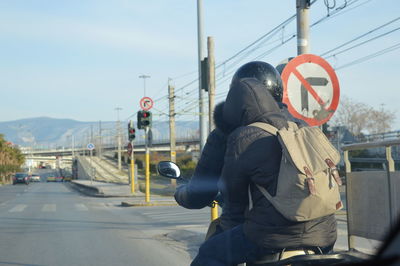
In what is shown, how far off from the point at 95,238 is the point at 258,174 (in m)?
8.55

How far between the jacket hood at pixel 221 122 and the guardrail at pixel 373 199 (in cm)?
125

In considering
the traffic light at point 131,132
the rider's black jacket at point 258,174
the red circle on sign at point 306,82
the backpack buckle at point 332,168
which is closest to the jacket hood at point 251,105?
the rider's black jacket at point 258,174

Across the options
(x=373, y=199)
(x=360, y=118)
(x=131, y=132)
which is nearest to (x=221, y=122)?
(x=373, y=199)

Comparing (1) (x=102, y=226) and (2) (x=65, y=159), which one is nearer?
(1) (x=102, y=226)

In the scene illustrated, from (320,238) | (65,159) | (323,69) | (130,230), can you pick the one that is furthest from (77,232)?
(65,159)

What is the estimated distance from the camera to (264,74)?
125 inches

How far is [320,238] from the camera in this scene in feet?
8.38

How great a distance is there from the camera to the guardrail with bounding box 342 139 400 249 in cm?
344

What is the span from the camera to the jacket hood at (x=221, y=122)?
288 centimetres

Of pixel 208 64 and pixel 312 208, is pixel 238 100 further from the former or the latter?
pixel 208 64

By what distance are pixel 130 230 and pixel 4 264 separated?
459cm

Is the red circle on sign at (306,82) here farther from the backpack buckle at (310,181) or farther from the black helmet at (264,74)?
Answer: the backpack buckle at (310,181)

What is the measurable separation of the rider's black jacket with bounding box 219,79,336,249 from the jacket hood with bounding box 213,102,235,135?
0.36ft

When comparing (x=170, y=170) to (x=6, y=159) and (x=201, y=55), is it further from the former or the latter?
(x=6, y=159)
